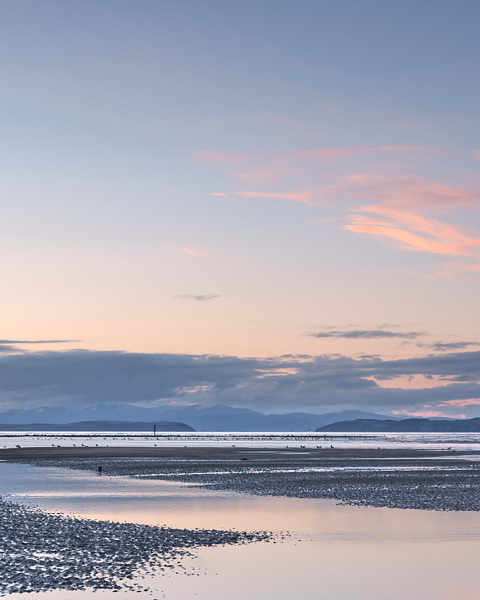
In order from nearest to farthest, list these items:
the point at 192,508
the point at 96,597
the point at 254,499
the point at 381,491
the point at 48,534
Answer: the point at 96,597
the point at 48,534
the point at 192,508
the point at 254,499
the point at 381,491

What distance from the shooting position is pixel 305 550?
28.1 meters

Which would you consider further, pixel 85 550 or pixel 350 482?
pixel 350 482

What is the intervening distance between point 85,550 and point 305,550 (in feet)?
25.4

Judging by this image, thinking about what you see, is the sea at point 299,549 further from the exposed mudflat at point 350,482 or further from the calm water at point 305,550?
the exposed mudflat at point 350,482

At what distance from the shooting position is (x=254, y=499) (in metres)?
44.8

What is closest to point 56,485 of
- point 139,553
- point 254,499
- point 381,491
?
point 254,499

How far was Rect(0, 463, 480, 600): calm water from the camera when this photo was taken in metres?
22.1

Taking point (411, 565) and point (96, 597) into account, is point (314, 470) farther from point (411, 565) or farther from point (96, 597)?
point (96, 597)

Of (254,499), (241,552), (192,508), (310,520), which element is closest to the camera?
(241,552)

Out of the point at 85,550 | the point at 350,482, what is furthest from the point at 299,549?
the point at 350,482

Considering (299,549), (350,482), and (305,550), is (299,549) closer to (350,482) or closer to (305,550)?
(305,550)

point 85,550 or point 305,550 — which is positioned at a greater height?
point 85,550

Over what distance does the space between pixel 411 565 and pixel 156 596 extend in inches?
368

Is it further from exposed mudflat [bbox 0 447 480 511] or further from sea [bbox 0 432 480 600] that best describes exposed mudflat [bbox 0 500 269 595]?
exposed mudflat [bbox 0 447 480 511]
